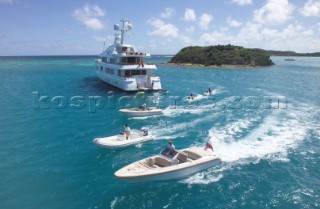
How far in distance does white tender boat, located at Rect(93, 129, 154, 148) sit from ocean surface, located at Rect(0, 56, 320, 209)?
599 millimetres

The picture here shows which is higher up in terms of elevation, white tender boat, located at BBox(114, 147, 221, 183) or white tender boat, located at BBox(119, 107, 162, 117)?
white tender boat, located at BBox(119, 107, 162, 117)

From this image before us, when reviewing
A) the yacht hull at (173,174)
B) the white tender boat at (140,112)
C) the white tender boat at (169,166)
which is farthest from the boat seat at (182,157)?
the white tender boat at (140,112)

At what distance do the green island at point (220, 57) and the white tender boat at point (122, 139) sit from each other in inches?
4287

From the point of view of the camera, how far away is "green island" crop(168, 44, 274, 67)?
134 m

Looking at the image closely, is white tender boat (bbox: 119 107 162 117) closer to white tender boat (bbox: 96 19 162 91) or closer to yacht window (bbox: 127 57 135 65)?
white tender boat (bbox: 96 19 162 91)

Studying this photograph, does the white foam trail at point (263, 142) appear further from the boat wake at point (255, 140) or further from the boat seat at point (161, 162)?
the boat seat at point (161, 162)

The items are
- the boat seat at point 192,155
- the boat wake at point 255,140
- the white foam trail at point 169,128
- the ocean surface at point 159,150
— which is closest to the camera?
the ocean surface at point 159,150

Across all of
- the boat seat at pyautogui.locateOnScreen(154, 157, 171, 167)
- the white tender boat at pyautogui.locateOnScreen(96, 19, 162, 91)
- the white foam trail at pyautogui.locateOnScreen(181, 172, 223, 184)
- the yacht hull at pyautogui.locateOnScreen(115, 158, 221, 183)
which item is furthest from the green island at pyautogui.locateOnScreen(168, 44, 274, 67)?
the boat seat at pyautogui.locateOnScreen(154, 157, 171, 167)

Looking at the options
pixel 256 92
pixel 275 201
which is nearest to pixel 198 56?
pixel 256 92

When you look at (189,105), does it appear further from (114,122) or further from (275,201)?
(275,201)

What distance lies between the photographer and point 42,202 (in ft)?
57.4

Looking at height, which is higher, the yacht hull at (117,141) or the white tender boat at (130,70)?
the white tender boat at (130,70)

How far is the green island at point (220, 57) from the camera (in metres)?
134

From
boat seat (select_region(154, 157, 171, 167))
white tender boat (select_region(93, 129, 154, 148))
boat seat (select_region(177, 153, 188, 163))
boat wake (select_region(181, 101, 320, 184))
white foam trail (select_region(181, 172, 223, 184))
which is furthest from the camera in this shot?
white tender boat (select_region(93, 129, 154, 148))
